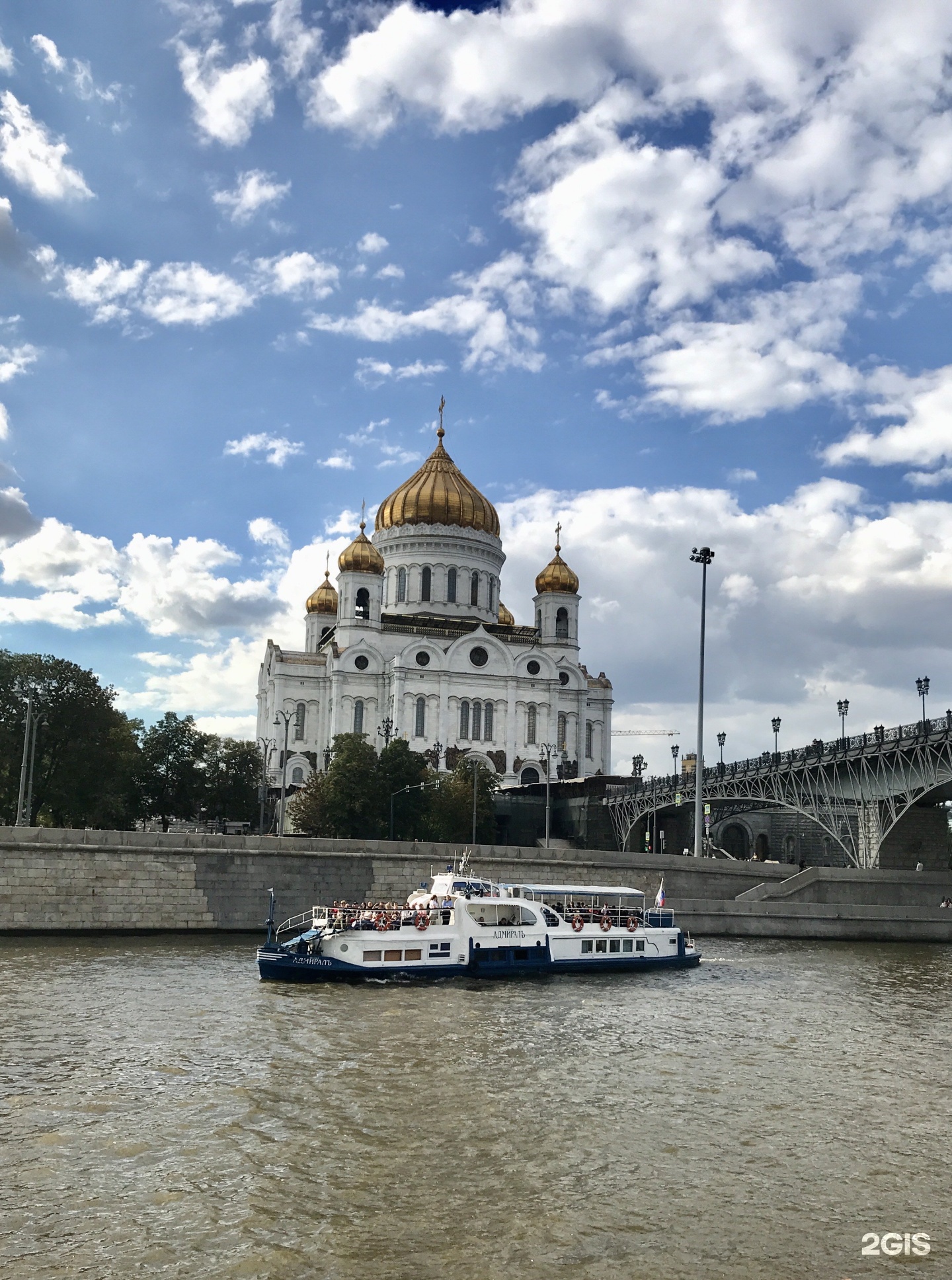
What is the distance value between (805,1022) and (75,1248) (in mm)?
17949

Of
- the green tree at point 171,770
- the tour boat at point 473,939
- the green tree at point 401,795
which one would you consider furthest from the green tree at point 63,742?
the tour boat at point 473,939

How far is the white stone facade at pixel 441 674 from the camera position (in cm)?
8581

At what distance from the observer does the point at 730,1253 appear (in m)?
12.1

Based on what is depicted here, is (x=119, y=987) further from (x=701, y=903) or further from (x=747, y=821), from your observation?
(x=747, y=821)

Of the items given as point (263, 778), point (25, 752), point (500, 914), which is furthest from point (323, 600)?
point (500, 914)

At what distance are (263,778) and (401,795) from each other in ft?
35.9

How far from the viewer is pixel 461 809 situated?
61438mm

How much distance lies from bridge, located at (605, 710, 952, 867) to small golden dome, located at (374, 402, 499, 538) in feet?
113

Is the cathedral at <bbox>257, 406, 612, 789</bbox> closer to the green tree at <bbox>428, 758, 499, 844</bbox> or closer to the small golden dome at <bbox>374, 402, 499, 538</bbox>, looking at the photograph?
the small golden dome at <bbox>374, 402, 499, 538</bbox>

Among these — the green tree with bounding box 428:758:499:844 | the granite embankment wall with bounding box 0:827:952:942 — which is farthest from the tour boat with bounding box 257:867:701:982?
the green tree with bounding box 428:758:499:844

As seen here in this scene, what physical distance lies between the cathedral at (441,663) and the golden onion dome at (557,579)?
110 millimetres

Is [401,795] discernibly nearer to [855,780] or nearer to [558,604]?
[855,780]

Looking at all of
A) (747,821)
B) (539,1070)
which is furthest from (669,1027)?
(747,821)

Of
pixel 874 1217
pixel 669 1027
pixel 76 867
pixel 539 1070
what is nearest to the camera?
pixel 874 1217
